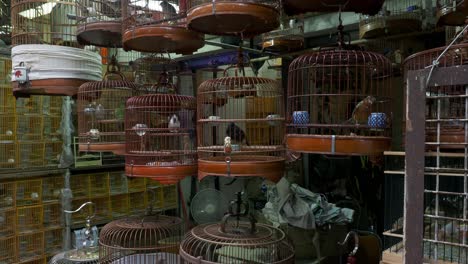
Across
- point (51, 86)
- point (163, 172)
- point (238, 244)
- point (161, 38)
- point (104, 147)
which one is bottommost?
point (238, 244)

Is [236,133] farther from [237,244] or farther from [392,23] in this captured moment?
[392,23]

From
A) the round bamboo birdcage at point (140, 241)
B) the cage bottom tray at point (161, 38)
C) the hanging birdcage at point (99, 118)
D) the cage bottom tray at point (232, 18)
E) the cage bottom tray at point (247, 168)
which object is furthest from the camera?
the hanging birdcage at point (99, 118)

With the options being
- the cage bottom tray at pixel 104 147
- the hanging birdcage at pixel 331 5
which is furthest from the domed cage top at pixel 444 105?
the cage bottom tray at pixel 104 147

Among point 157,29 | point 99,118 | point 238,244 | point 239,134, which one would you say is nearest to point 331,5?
point 157,29

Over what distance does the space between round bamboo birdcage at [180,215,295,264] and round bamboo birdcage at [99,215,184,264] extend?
522 mm

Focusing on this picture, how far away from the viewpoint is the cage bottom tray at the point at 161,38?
2.58 m

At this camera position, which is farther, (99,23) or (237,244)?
(99,23)

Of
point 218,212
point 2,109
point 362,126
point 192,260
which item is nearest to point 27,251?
point 2,109

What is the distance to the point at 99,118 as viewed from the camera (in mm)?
3562

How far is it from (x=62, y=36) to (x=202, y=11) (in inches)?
74.3

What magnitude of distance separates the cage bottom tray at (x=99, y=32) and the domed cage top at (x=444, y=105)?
2181 mm

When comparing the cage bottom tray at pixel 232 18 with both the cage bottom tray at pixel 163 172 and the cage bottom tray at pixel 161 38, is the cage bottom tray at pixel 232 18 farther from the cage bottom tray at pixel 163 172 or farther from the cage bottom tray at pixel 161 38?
the cage bottom tray at pixel 163 172

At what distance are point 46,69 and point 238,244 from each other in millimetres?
2090

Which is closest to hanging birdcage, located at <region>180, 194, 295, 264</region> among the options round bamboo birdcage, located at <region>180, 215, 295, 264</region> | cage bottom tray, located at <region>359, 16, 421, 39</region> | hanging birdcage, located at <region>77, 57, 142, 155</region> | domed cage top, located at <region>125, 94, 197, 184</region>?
round bamboo birdcage, located at <region>180, 215, 295, 264</region>
